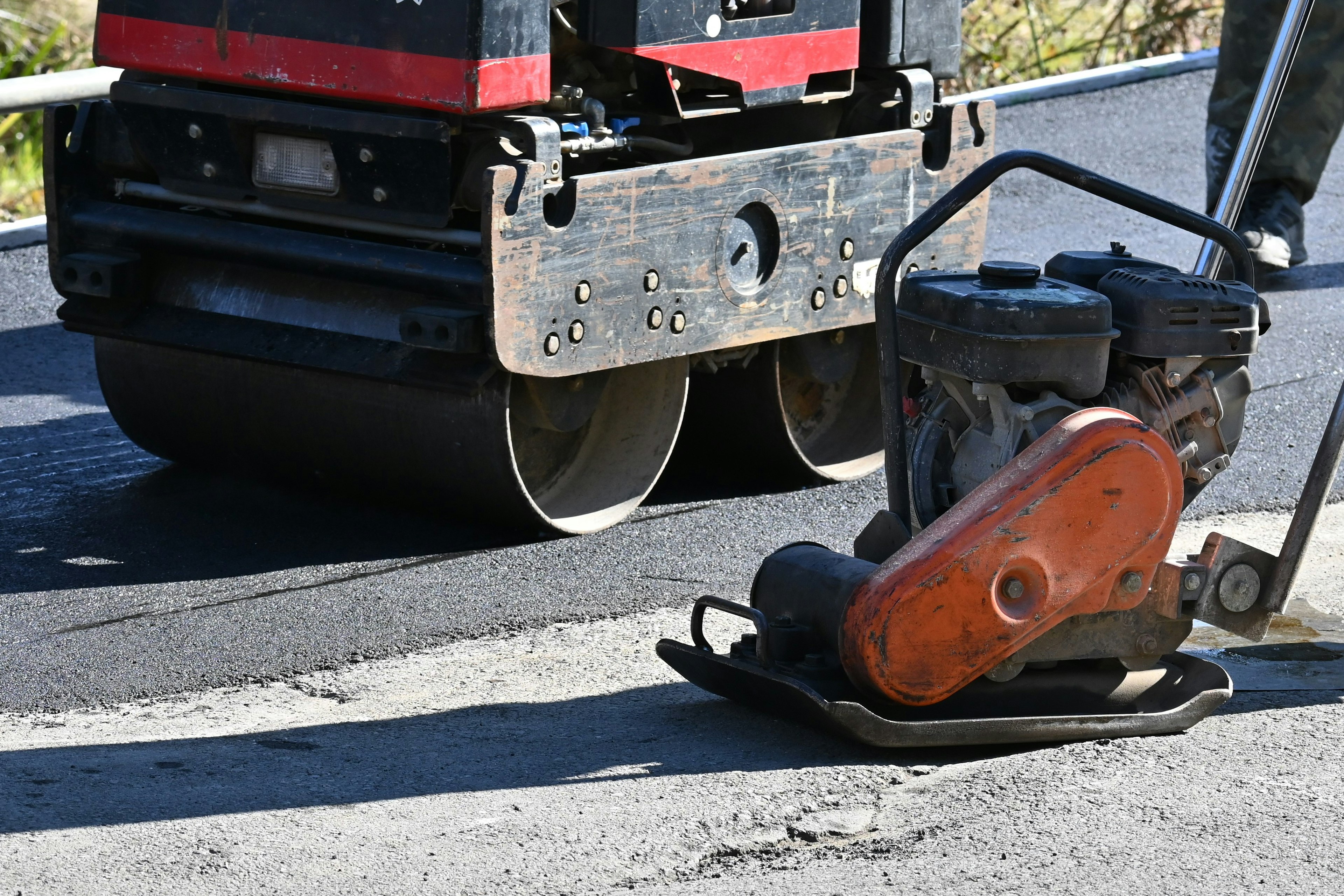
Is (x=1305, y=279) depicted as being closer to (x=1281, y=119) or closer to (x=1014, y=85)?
(x=1281, y=119)

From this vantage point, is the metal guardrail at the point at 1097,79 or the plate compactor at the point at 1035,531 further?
the metal guardrail at the point at 1097,79

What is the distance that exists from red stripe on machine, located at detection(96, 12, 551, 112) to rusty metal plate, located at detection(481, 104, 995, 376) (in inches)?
8.3

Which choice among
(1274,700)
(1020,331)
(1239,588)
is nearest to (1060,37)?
(1274,700)

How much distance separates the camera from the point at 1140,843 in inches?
Result: 128

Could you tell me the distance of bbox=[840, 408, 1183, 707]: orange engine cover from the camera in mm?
3459

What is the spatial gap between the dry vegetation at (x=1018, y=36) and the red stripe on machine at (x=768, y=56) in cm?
528

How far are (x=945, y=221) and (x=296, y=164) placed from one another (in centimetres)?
182

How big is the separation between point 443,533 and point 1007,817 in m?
2.16

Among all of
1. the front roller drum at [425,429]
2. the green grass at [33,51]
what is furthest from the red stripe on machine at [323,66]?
the green grass at [33,51]

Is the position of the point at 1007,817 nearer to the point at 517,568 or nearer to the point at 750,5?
the point at 517,568

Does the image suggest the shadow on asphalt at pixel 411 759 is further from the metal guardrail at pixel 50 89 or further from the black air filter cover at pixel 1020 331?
the metal guardrail at pixel 50 89

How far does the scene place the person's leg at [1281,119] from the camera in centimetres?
771

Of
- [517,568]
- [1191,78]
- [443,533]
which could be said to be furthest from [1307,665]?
[1191,78]

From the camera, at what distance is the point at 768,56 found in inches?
197
